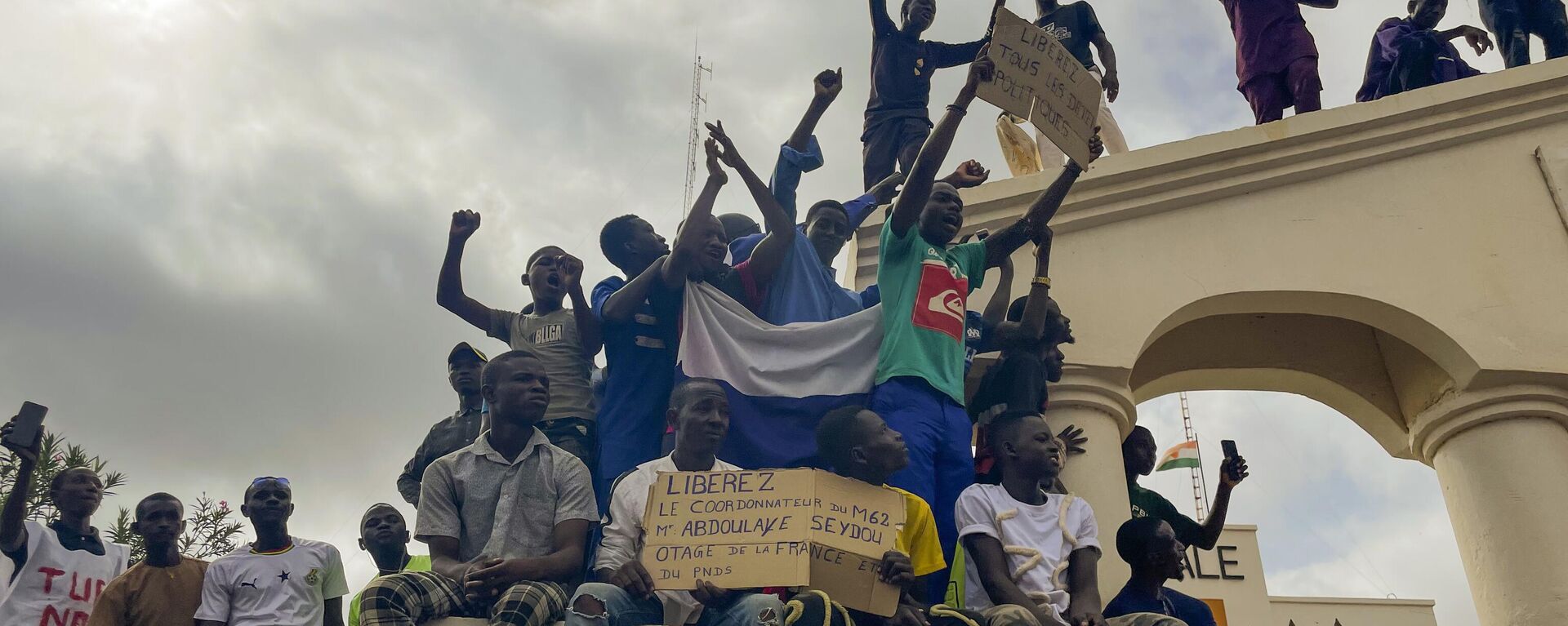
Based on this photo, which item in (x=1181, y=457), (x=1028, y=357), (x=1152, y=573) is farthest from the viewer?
(x=1181, y=457)

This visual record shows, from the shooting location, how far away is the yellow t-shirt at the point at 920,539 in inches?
226

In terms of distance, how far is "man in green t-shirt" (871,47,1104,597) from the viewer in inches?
249

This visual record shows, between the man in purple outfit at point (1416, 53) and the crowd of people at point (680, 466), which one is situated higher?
the man in purple outfit at point (1416, 53)

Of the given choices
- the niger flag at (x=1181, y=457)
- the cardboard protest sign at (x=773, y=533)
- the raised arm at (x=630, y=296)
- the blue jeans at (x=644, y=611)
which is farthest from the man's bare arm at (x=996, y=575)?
the niger flag at (x=1181, y=457)

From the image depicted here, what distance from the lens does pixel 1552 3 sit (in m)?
9.44

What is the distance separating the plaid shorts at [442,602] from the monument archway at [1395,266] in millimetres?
3044

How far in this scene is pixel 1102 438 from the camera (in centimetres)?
743

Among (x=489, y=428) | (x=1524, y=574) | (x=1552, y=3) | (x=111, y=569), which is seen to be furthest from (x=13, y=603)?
(x=1552, y=3)

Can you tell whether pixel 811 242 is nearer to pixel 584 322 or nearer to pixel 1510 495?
pixel 584 322

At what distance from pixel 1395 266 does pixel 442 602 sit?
5.52 metres

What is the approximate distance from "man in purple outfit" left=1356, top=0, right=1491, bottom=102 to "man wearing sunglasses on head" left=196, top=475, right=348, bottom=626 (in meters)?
7.10

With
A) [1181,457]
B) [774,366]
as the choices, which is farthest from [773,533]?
[1181,457]

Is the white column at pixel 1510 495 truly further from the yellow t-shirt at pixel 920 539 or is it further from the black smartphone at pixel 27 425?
the black smartphone at pixel 27 425

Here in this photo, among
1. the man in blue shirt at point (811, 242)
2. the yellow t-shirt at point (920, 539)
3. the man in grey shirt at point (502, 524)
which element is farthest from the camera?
the man in blue shirt at point (811, 242)
